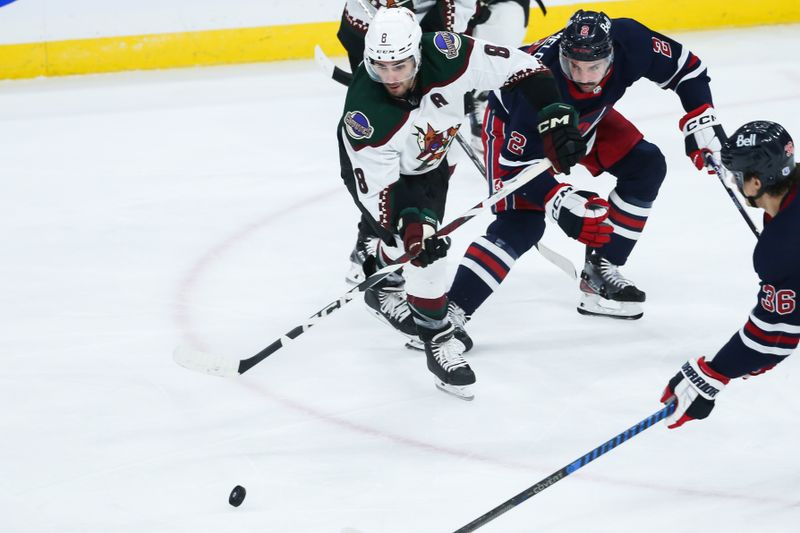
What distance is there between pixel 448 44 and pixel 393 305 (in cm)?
86

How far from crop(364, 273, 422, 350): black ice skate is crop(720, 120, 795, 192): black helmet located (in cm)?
127

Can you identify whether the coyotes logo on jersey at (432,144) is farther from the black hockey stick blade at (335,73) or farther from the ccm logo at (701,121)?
the black hockey stick blade at (335,73)

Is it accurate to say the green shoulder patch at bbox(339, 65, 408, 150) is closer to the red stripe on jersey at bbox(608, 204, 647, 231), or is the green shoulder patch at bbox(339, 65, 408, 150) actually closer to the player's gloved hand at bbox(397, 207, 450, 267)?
the player's gloved hand at bbox(397, 207, 450, 267)

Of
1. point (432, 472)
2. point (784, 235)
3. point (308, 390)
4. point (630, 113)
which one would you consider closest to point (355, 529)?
point (432, 472)

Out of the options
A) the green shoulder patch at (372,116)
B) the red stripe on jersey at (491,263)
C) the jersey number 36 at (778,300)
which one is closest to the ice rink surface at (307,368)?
the red stripe on jersey at (491,263)

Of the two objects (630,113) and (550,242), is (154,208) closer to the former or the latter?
(550,242)

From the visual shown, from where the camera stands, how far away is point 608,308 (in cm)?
350

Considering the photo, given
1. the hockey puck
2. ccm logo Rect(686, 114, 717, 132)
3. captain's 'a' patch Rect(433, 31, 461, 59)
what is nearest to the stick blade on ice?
the hockey puck

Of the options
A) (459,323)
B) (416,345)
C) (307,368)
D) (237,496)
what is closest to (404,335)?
(416,345)

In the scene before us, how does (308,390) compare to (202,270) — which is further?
(202,270)

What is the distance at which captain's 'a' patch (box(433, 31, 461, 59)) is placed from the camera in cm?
288

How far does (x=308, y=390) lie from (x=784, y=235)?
1.40 m

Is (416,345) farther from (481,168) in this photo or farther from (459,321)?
(481,168)

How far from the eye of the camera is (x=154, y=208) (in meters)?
4.43
